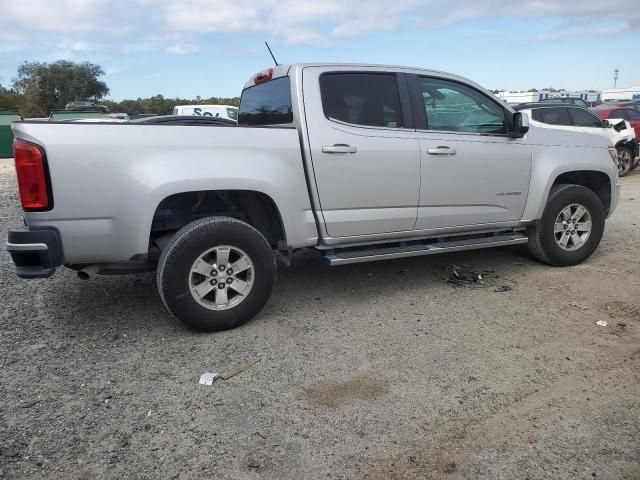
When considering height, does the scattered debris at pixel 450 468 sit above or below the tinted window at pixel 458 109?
below

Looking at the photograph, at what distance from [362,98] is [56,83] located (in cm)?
6461

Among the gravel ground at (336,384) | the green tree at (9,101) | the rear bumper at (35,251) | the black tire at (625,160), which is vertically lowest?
the gravel ground at (336,384)

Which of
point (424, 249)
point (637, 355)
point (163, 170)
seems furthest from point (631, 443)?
point (163, 170)

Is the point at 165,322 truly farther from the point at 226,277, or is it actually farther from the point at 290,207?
the point at 290,207

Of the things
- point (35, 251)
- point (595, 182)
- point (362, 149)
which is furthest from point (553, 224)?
point (35, 251)

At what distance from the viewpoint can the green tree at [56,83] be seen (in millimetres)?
56844

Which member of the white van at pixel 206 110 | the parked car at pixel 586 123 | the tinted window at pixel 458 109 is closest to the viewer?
the tinted window at pixel 458 109

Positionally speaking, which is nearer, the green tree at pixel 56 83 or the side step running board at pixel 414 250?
the side step running board at pixel 414 250

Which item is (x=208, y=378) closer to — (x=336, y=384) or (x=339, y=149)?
(x=336, y=384)

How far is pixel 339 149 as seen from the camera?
163 inches

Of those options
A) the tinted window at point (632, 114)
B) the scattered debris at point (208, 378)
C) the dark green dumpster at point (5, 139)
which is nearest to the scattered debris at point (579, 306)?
the scattered debris at point (208, 378)

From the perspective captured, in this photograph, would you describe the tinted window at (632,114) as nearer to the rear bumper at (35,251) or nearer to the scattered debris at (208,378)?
the scattered debris at (208,378)

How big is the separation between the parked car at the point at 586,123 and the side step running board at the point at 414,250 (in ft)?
22.1

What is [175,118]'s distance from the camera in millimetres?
8062
